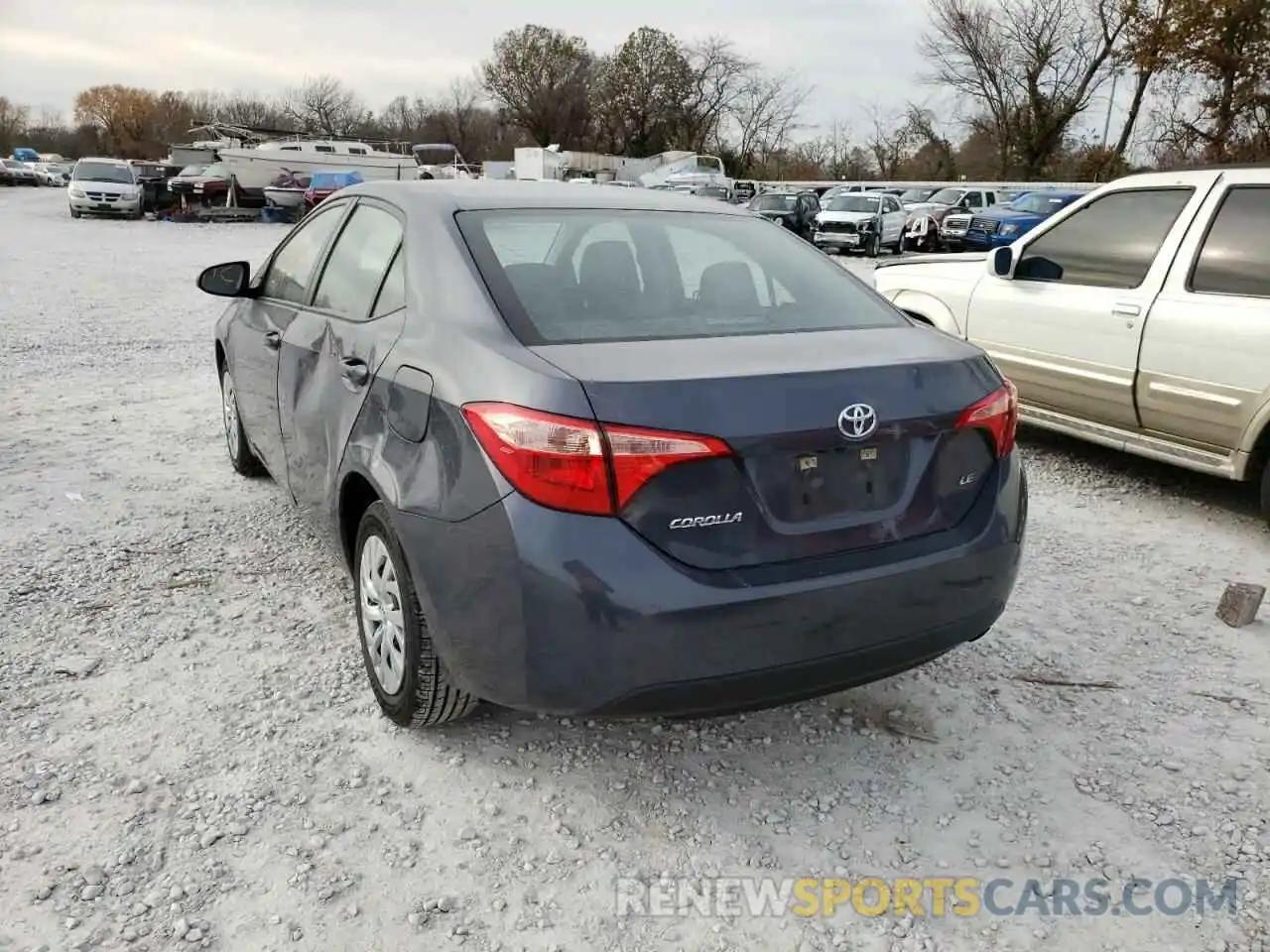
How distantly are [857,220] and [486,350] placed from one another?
74.4 ft

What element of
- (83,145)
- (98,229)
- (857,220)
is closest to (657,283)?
(857,220)

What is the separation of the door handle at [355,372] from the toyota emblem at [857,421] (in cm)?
141

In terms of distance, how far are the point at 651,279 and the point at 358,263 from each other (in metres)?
1.08

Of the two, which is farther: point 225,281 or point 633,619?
point 225,281

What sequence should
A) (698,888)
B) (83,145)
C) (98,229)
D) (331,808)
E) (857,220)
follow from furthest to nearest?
1. (83,145)
2. (98,229)
3. (857,220)
4. (331,808)
5. (698,888)

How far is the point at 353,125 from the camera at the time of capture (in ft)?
260

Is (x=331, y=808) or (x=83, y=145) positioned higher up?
(x=83, y=145)

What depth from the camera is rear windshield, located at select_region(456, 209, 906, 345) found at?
2654mm

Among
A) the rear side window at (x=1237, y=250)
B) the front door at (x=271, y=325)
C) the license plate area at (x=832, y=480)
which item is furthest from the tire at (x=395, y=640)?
the rear side window at (x=1237, y=250)

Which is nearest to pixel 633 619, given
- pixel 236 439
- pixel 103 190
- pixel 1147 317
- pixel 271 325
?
pixel 271 325

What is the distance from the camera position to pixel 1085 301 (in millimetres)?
5398

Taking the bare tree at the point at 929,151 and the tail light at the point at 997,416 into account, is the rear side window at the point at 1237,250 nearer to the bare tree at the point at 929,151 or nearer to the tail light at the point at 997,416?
the tail light at the point at 997,416

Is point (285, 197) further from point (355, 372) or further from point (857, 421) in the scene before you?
→ point (857, 421)

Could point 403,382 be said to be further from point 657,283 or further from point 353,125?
point 353,125
